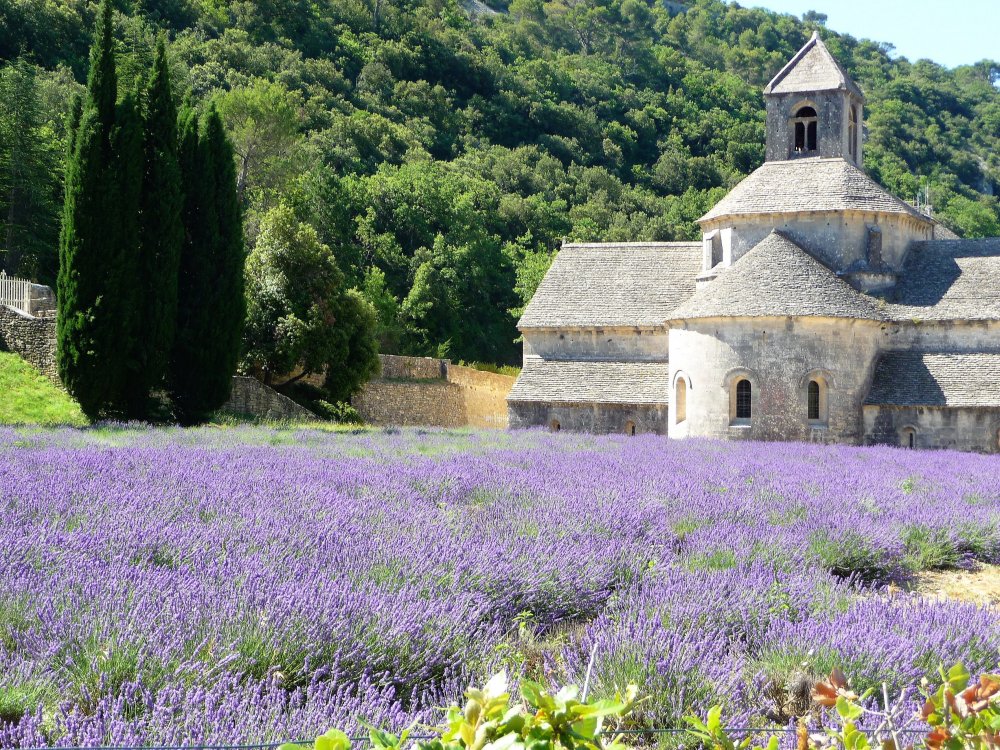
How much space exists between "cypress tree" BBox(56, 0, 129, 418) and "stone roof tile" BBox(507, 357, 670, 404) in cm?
1423

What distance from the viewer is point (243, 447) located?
1388cm

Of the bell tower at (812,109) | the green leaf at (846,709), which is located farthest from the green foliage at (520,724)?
the bell tower at (812,109)

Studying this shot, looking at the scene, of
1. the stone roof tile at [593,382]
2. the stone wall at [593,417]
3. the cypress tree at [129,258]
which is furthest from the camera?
the stone roof tile at [593,382]

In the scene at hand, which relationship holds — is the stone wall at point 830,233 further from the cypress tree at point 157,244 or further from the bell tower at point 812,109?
the cypress tree at point 157,244

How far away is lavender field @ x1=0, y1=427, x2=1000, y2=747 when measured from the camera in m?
4.07

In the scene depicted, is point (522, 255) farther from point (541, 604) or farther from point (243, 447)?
point (541, 604)

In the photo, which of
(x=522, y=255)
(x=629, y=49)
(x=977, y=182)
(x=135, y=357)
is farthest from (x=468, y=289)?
(x=629, y=49)

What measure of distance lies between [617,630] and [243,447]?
9572 millimetres

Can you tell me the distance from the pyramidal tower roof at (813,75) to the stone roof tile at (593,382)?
10.1 metres

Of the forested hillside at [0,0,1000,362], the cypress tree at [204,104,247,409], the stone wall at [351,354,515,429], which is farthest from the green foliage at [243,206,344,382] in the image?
the cypress tree at [204,104,247,409]

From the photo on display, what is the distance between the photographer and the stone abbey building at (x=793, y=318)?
28016 millimetres

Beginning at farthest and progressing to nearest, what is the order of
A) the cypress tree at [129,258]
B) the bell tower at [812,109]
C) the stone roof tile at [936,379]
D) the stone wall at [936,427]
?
1. the bell tower at [812,109]
2. the stone roof tile at [936,379]
3. the stone wall at [936,427]
4. the cypress tree at [129,258]

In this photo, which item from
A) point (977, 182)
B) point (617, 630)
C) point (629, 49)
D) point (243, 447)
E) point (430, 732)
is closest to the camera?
point (430, 732)

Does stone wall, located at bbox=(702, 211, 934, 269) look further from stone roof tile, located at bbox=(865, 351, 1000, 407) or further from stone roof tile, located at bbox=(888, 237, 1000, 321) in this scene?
stone roof tile, located at bbox=(865, 351, 1000, 407)
